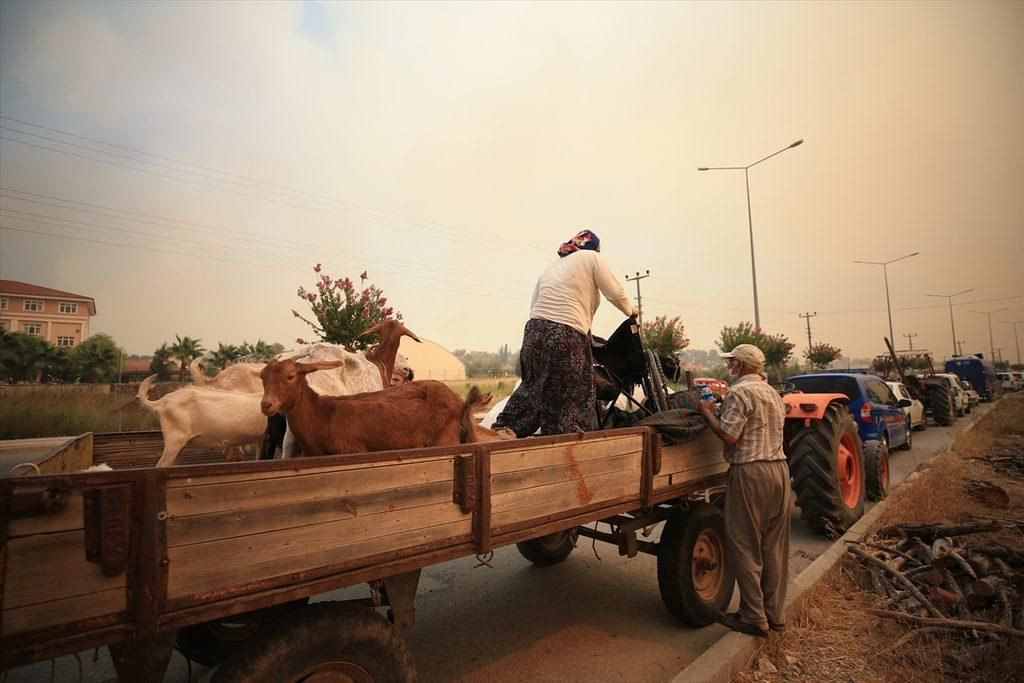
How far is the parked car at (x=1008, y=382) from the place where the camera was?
36706mm

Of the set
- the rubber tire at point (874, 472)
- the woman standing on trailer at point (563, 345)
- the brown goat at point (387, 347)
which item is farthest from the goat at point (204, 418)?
the rubber tire at point (874, 472)

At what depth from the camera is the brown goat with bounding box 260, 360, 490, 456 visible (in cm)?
273

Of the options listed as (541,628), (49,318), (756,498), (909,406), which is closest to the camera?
(756,498)

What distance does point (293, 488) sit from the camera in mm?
1930

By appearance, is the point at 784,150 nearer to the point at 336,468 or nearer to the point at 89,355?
the point at 336,468

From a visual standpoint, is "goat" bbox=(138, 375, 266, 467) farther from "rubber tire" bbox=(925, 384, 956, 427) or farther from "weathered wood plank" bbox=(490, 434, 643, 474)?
"rubber tire" bbox=(925, 384, 956, 427)

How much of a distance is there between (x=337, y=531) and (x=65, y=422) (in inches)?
721

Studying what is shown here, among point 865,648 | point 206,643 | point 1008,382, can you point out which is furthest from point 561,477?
point 1008,382

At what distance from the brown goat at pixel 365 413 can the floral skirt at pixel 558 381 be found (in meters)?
0.68

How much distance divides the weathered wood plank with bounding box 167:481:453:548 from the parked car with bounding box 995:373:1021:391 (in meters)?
49.1

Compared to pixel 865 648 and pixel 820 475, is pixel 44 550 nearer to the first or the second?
pixel 865 648

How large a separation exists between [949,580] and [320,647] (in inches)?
190

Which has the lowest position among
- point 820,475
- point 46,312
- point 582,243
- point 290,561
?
point 820,475

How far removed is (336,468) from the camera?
2.04 metres
